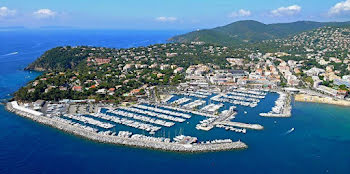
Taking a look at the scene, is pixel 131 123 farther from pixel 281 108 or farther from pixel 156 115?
pixel 281 108

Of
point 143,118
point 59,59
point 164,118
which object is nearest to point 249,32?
point 59,59

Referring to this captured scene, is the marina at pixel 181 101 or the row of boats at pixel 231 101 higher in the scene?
the marina at pixel 181 101

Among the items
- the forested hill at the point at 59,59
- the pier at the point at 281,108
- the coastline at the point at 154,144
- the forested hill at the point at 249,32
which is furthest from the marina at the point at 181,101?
the forested hill at the point at 249,32

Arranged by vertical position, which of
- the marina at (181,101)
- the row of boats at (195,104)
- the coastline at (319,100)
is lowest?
the coastline at (319,100)

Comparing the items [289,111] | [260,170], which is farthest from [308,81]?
[260,170]

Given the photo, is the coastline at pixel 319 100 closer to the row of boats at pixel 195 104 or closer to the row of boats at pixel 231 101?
the row of boats at pixel 231 101

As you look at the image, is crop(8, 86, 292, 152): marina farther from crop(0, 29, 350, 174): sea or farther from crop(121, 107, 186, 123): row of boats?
crop(0, 29, 350, 174): sea

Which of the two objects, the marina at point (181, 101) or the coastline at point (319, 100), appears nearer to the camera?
the marina at point (181, 101)

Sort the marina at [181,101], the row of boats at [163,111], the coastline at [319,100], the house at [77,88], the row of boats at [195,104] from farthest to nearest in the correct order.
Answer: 1. the house at [77,88]
2. the coastline at [319,100]
3. the marina at [181,101]
4. the row of boats at [195,104]
5. the row of boats at [163,111]

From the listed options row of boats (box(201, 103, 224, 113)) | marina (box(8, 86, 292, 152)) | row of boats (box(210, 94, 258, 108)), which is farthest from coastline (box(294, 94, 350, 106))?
row of boats (box(201, 103, 224, 113))

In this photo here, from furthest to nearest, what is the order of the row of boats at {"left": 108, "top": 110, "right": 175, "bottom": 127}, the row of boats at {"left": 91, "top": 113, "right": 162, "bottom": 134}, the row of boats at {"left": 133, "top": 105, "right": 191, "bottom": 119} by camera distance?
the row of boats at {"left": 133, "top": 105, "right": 191, "bottom": 119} → the row of boats at {"left": 108, "top": 110, "right": 175, "bottom": 127} → the row of boats at {"left": 91, "top": 113, "right": 162, "bottom": 134}
